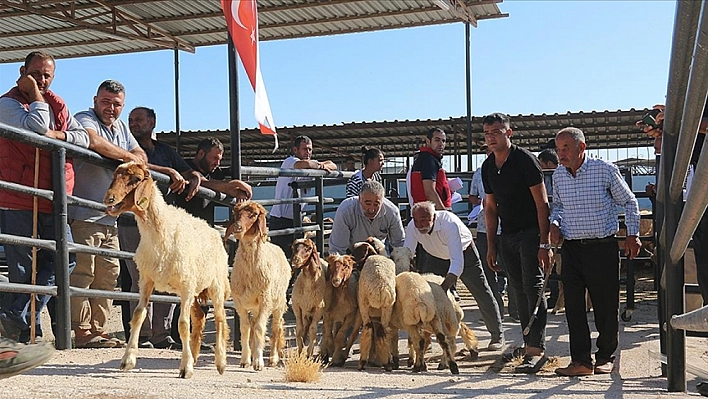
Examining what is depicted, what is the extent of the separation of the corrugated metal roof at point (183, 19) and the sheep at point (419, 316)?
9.50 metres

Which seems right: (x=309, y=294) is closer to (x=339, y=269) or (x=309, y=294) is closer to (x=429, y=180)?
(x=339, y=269)

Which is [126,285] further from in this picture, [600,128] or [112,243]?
[600,128]

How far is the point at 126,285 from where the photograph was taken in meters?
7.18

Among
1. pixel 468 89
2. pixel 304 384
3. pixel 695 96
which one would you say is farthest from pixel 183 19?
pixel 695 96

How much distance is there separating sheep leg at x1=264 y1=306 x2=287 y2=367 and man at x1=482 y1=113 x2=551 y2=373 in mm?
2062

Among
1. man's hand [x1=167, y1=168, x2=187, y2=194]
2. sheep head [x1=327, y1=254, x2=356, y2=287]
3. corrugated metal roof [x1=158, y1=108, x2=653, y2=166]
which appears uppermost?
corrugated metal roof [x1=158, y1=108, x2=653, y2=166]

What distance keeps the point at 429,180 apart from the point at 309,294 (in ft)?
8.98

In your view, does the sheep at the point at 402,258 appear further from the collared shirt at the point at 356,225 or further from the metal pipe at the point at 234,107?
the metal pipe at the point at 234,107

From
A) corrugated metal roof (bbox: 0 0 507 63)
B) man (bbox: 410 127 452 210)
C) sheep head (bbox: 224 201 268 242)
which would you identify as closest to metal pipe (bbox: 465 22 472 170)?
corrugated metal roof (bbox: 0 0 507 63)

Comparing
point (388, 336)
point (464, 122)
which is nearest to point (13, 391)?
point (388, 336)

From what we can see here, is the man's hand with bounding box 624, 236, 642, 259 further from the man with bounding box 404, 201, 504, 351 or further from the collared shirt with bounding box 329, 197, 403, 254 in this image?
the collared shirt with bounding box 329, 197, 403, 254

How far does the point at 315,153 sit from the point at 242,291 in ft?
76.1

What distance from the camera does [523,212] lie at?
7.02 meters

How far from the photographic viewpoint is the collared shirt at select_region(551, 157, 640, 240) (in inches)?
248
